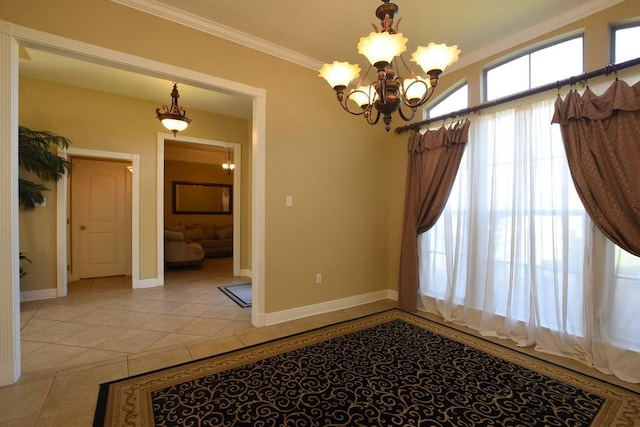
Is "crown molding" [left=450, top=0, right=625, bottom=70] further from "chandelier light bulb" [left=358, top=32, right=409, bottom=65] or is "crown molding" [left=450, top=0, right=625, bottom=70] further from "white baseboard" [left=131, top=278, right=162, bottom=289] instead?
"white baseboard" [left=131, top=278, right=162, bottom=289]

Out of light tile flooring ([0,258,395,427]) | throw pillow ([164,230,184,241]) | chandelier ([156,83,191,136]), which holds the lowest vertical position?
light tile flooring ([0,258,395,427])

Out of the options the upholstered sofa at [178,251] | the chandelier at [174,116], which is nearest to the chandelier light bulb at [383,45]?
the chandelier at [174,116]

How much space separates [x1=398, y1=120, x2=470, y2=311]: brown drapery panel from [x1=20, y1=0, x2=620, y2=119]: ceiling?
90 centimetres

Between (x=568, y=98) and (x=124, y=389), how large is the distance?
13.5ft

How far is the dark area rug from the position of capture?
4000mm

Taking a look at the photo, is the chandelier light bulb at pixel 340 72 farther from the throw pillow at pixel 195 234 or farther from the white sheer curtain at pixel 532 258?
the throw pillow at pixel 195 234

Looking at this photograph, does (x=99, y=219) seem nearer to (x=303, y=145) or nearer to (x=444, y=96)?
A: (x=303, y=145)

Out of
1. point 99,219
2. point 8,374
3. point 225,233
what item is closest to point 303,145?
point 8,374

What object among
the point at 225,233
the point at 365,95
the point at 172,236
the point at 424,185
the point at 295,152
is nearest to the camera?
the point at 365,95

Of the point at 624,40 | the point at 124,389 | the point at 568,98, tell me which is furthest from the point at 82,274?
the point at 624,40

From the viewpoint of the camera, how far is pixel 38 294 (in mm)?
4094

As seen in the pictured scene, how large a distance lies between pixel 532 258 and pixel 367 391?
6.50ft

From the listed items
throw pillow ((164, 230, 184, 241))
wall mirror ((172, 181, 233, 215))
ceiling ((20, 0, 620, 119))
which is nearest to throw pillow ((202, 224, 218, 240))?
wall mirror ((172, 181, 233, 215))

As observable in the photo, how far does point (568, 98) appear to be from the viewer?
95.4 inches
